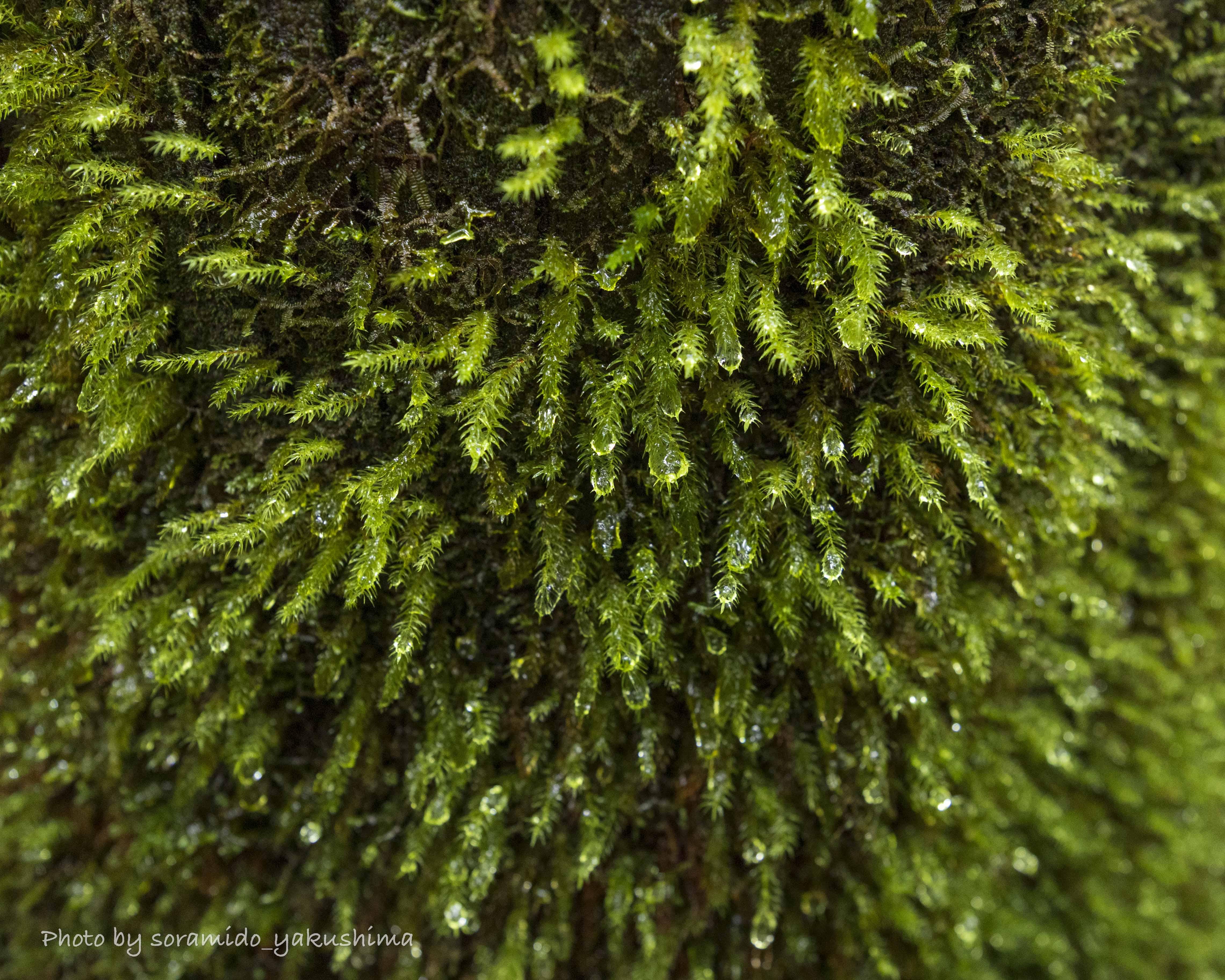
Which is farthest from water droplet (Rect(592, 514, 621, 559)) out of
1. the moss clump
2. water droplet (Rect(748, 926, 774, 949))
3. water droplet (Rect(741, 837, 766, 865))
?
water droplet (Rect(748, 926, 774, 949))

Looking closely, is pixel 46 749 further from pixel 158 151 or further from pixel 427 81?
pixel 427 81

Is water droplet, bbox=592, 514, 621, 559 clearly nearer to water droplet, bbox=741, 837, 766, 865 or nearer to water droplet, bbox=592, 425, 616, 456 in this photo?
water droplet, bbox=592, 425, 616, 456

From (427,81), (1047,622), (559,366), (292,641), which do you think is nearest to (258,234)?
(427,81)

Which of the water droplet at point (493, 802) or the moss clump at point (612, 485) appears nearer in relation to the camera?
the moss clump at point (612, 485)

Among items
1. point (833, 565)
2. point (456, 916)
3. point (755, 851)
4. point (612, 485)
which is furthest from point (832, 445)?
point (456, 916)

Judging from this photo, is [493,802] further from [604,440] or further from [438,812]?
[604,440]

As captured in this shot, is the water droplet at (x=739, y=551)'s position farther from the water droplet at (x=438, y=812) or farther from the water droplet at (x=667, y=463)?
the water droplet at (x=438, y=812)

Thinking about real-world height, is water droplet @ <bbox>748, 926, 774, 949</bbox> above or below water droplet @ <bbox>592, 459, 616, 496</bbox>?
below

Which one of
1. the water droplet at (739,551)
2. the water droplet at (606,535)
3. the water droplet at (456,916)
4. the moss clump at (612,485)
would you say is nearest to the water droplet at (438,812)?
the moss clump at (612,485)

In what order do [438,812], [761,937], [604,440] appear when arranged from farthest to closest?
[761,937] → [438,812] → [604,440]
